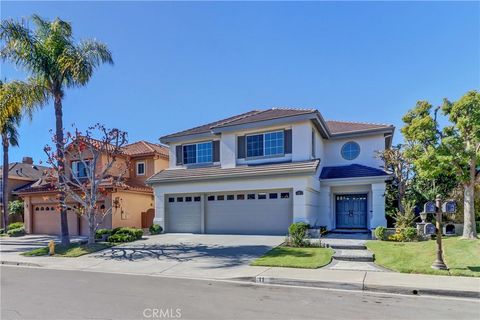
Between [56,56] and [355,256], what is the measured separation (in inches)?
658

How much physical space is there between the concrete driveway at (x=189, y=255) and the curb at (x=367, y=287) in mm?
1039

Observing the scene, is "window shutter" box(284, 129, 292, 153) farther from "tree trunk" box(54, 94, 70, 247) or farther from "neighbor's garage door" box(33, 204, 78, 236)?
"neighbor's garage door" box(33, 204, 78, 236)

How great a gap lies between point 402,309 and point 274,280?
3.44m

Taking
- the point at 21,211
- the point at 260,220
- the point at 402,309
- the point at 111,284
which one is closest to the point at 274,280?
the point at 402,309

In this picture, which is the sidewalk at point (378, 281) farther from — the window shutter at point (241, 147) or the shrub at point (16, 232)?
the shrub at point (16, 232)

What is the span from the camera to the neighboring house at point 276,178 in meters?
17.3

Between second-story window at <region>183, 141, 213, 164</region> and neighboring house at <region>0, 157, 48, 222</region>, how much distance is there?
19.3 meters

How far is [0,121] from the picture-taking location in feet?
57.6

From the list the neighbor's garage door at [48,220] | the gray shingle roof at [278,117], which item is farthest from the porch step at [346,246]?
the neighbor's garage door at [48,220]

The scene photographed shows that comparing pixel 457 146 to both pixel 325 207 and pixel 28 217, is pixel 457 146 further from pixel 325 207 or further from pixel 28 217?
pixel 28 217

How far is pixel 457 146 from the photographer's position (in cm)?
1341

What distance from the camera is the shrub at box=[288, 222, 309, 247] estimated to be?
1394cm

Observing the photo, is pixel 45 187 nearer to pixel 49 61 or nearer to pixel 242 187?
pixel 49 61

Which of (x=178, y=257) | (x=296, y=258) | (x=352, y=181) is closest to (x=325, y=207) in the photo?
(x=352, y=181)
